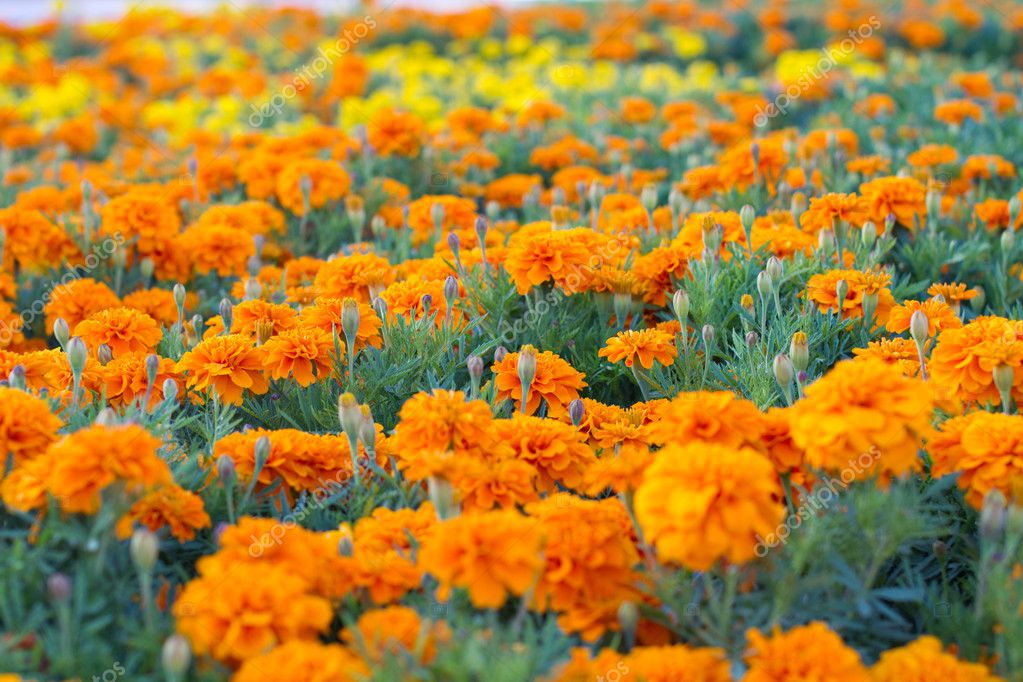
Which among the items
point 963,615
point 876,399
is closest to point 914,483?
point 963,615

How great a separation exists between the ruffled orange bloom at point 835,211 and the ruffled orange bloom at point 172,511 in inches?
97.6

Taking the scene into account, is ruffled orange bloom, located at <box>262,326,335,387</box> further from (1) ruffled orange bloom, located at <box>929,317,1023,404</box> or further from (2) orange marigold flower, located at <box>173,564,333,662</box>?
(1) ruffled orange bloom, located at <box>929,317,1023,404</box>

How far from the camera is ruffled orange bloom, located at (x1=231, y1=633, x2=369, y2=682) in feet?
5.92

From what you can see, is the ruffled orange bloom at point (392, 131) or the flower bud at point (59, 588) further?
the ruffled orange bloom at point (392, 131)

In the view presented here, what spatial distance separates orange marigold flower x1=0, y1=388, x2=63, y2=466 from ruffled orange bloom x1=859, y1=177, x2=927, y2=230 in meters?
2.93

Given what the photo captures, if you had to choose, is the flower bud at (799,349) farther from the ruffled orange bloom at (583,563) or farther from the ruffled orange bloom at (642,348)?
the ruffled orange bloom at (583,563)

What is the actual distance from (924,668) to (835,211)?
2.28 m

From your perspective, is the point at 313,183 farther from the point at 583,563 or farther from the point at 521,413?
the point at 583,563

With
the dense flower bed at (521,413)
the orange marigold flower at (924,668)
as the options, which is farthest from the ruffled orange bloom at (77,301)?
the orange marigold flower at (924,668)

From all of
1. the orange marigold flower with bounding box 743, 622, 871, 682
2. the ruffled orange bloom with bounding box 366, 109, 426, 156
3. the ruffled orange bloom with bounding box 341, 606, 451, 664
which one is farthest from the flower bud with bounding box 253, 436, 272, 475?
the ruffled orange bloom with bounding box 366, 109, 426, 156

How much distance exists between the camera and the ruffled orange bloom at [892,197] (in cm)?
396

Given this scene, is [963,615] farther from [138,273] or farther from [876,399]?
[138,273]

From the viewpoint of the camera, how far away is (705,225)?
357 centimetres

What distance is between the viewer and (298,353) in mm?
2939
